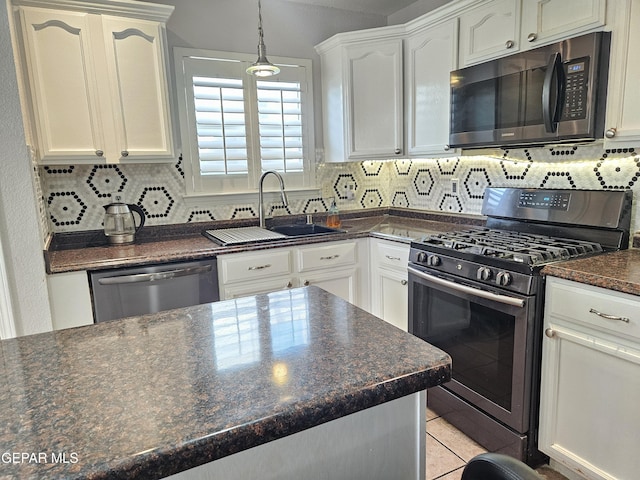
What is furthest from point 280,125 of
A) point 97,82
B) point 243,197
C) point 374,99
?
point 97,82

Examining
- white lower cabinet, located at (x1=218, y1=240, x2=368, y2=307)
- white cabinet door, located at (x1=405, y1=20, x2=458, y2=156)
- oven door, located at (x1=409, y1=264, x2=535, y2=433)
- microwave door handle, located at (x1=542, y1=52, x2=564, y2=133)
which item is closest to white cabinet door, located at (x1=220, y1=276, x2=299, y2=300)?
white lower cabinet, located at (x1=218, y1=240, x2=368, y2=307)

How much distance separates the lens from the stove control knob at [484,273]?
1896mm

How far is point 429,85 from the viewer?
2766mm

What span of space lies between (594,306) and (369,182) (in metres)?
2.25

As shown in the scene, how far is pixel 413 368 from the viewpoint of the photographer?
2.72 ft

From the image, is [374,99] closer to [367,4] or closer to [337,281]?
[367,4]

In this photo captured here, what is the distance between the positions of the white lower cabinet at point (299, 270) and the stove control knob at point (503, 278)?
1201mm

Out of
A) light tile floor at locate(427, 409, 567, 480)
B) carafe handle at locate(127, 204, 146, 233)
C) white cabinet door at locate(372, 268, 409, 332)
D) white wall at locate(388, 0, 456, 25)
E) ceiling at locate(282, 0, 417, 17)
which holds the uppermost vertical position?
ceiling at locate(282, 0, 417, 17)

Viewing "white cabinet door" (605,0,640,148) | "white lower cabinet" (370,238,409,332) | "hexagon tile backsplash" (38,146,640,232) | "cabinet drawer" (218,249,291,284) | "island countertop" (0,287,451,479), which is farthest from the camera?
"white lower cabinet" (370,238,409,332)

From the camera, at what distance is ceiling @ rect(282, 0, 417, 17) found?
3167 mm

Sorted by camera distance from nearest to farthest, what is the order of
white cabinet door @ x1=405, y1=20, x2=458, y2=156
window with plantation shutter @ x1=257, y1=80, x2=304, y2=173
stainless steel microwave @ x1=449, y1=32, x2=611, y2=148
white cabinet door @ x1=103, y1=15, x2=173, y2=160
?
stainless steel microwave @ x1=449, y1=32, x2=611, y2=148 → white cabinet door @ x1=103, y1=15, x2=173, y2=160 → white cabinet door @ x1=405, y1=20, x2=458, y2=156 → window with plantation shutter @ x1=257, y1=80, x2=304, y2=173

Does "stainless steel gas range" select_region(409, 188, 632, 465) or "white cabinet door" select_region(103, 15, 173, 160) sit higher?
"white cabinet door" select_region(103, 15, 173, 160)

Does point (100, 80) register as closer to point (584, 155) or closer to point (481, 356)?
point (481, 356)

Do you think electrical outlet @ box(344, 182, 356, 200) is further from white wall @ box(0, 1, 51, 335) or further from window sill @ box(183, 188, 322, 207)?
white wall @ box(0, 1, 51, 335)
